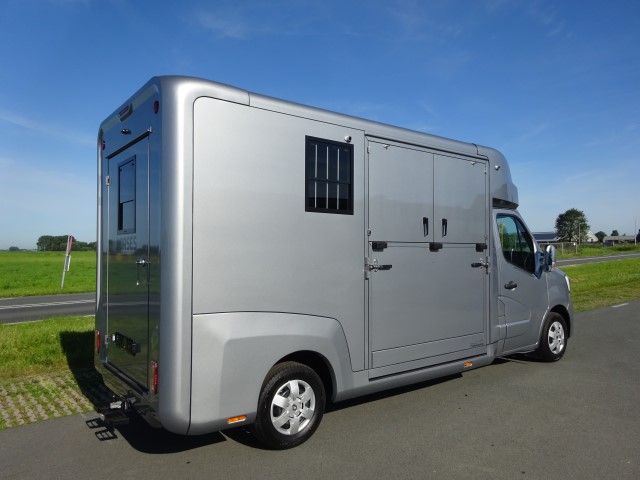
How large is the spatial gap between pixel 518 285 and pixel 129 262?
4.63 metres

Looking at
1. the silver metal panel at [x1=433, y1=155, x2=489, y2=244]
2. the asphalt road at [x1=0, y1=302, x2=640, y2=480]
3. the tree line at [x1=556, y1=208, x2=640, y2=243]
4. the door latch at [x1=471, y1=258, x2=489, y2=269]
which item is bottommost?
the asphalt road at [x1=0, y1=302, x2=640, y2=480]

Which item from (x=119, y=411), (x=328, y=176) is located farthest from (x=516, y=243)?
(x=119, y=411)

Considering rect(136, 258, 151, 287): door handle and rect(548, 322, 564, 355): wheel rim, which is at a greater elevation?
rect(136, 258, 151, 287): door handle

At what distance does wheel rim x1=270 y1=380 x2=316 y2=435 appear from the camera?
13.2 feet

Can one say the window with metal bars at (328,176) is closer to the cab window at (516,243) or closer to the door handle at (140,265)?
the door handle at (140,265)

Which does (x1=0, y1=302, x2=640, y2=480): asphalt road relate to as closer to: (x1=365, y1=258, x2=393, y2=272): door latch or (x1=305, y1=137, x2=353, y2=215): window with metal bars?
(x1=365, y1=258, x2=393, y2=272): door latch

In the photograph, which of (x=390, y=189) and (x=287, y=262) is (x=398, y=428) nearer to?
(x=287, y=262)

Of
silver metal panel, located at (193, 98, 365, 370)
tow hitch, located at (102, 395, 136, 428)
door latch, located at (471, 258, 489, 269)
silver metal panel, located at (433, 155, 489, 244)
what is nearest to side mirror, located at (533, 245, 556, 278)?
door latch, located at (471, 258, 489, 269)

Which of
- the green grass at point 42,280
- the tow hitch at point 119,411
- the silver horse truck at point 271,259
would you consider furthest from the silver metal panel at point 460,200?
the green grass at point 42,280

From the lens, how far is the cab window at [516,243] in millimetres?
6270

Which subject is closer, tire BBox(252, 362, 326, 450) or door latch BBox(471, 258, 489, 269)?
tire BBox(252, 362, 326, 450)

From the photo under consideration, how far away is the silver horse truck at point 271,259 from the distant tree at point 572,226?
5208 inches

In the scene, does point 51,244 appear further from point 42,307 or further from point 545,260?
point 545,260

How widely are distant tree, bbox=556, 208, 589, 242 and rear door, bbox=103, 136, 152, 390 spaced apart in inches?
5282
